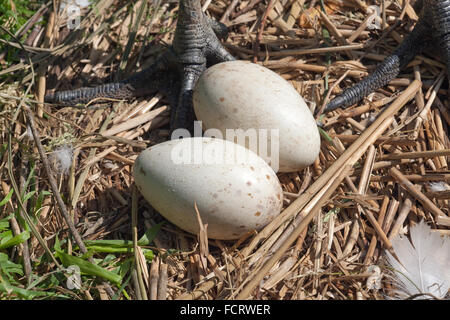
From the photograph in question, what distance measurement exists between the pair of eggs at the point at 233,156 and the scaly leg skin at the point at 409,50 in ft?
1.05

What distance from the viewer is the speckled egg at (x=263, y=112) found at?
179 centimetres

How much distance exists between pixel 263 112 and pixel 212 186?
1.14 ft

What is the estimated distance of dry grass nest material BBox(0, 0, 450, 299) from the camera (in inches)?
66.2

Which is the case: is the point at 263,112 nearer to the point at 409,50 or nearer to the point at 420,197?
the point at 420,197

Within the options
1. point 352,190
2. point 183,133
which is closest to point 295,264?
point 352,190

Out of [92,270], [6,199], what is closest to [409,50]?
[92,270]

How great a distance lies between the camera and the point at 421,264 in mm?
1670

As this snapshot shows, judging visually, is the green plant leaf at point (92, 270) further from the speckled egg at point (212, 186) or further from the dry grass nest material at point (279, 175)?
the speckled egg at point (212, 186)

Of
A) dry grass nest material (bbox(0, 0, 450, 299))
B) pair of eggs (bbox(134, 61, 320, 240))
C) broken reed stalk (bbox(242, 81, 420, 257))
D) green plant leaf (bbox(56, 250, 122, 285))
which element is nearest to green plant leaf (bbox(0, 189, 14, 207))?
dry grass nest material (bbox(0, 0, 450, 299))

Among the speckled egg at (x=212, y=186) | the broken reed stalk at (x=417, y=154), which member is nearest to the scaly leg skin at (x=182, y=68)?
the speckled egg at (x=212, y=186)

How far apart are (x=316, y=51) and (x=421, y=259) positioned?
3.37 ft

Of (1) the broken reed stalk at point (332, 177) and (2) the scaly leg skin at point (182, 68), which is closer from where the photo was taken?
(1) the broken reed stalk at point (332, 177)

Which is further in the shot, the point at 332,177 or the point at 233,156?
the point at 332,177

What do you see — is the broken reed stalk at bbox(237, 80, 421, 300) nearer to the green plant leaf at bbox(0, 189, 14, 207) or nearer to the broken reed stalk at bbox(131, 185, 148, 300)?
the broken reed stalk at bbox(131, 185, 148, 300)
